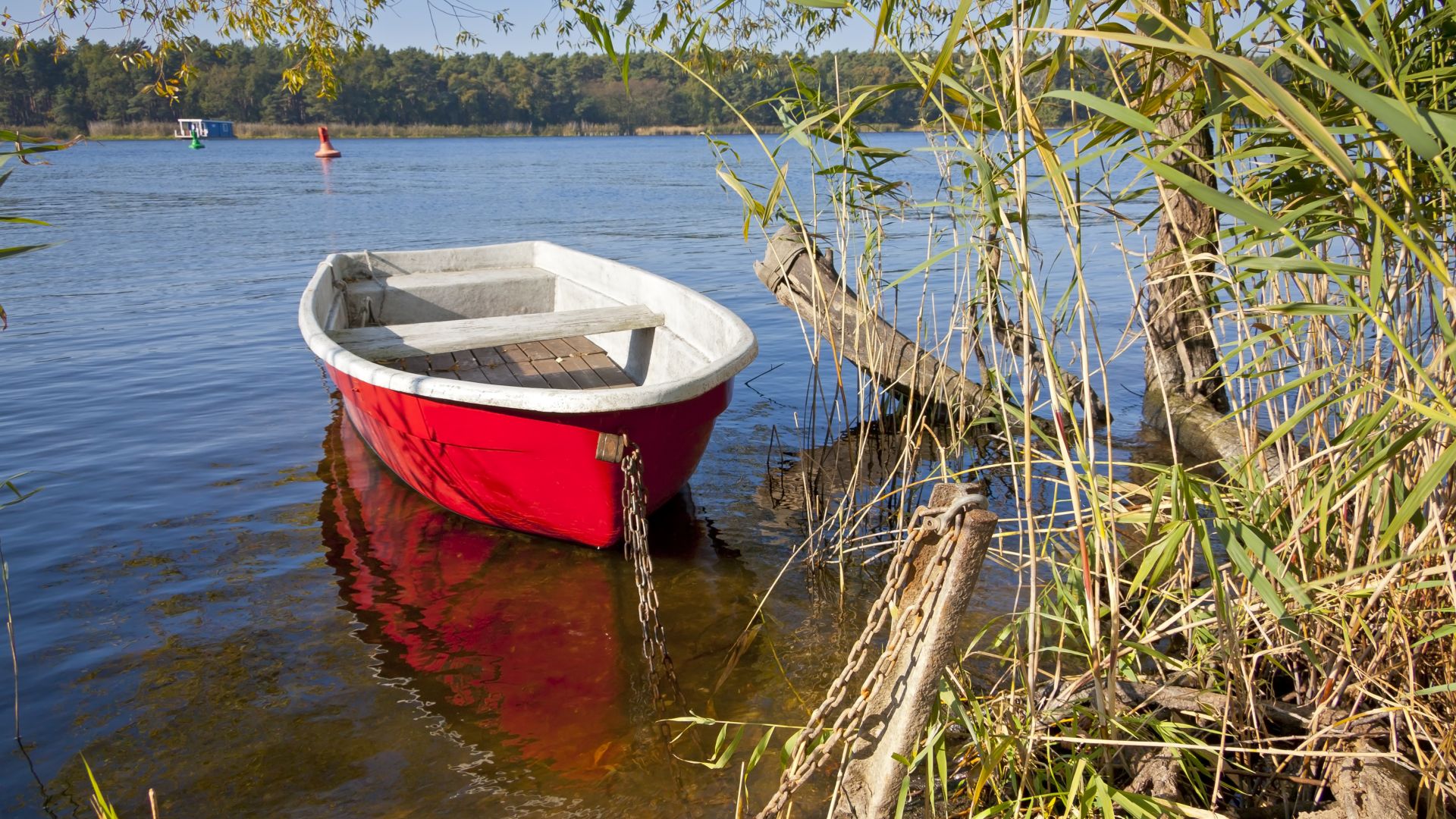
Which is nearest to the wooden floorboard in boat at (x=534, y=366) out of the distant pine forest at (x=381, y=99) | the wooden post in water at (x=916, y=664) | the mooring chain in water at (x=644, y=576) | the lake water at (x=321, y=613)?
the lake water at (x=321, y=613)

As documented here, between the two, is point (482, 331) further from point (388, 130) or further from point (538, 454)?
point (388, 130)

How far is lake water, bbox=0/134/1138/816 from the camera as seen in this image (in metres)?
3.39

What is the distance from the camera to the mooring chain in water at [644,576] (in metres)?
3.80

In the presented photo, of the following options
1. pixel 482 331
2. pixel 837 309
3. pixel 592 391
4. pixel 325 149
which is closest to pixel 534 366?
pixel 482 331

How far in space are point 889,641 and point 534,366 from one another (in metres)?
4.91

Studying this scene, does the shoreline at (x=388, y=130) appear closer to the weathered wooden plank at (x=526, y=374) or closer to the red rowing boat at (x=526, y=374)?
the red rowing boat at (x=526, y=374)

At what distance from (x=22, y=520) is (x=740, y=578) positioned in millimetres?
4207

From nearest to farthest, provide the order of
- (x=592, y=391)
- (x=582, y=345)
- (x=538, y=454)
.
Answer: (x=592, y=391), (x=538, y=454), (x=582, y=345)

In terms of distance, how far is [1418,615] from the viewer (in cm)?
235

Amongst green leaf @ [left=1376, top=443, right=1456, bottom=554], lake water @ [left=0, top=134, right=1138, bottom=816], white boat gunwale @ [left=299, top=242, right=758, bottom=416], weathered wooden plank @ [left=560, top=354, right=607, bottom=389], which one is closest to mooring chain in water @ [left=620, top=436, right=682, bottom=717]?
lake water @ [left=0, top=134, right=1138, bottom=816]

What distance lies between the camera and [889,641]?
85.4 inches

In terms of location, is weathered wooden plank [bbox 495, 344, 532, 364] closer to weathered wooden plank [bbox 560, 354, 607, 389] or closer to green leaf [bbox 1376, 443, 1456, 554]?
weathered wooden plank [bbox 560, 354, 607, 389]

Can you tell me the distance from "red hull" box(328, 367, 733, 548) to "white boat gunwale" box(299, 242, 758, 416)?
0.31ft

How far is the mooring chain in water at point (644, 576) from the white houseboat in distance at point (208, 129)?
68904mm
